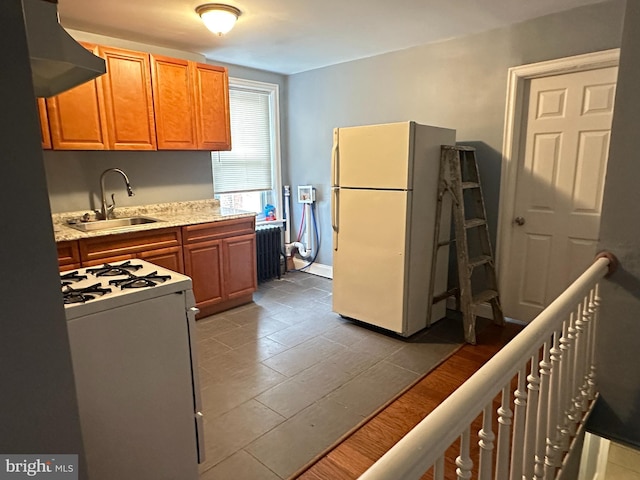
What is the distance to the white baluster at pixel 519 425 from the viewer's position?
1187 mm

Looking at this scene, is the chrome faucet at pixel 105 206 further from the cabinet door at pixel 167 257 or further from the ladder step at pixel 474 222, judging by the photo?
the ladder step at pixel 474 222

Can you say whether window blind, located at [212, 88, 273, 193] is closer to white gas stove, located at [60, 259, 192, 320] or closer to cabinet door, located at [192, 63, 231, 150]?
cabinet door, located at [192, 63, 231, 150]

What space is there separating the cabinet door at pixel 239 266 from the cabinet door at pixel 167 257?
440 mm

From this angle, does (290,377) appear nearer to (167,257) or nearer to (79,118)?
(167,257)

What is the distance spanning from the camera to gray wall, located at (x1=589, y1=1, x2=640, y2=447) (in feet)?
6.46

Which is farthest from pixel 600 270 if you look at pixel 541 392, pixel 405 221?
pixel 405 221

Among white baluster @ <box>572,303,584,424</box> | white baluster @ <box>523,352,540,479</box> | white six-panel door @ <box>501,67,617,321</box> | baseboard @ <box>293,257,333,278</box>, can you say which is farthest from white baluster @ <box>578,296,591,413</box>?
baseboard @ <box>293,257,333,278</box>

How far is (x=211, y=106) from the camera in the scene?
3.70 meters

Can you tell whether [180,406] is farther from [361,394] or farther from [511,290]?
[511,290]

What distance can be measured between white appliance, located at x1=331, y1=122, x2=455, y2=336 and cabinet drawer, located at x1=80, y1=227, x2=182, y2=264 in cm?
137

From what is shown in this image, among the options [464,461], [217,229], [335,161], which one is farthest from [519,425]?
[217,229]

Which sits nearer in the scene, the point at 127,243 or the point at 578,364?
the point at 578,364

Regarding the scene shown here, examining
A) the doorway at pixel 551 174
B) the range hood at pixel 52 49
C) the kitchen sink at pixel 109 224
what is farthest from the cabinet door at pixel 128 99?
the doorway at pixel 551 174

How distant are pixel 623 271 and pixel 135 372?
Result: 2.40 meters
